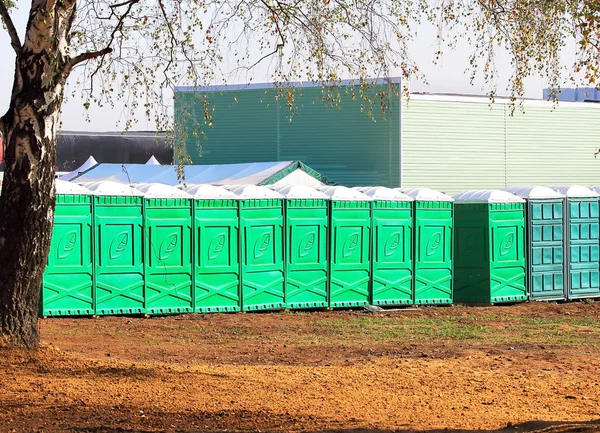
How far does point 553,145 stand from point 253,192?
17056mm

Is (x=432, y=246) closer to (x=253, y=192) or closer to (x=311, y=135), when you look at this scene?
(x=253, y=192)

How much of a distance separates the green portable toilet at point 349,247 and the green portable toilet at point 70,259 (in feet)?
14.4

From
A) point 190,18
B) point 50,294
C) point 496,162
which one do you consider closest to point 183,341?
point 50,294

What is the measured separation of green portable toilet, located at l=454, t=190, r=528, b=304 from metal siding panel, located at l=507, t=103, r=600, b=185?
37.6 feet

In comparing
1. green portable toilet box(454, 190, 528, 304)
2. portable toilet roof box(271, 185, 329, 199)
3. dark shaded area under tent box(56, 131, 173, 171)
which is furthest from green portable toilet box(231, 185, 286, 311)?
dark shaded area under tent box(56, 131, 173, 171)

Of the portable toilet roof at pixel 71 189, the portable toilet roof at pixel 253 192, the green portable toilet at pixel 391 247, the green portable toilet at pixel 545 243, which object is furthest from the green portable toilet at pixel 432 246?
the portable toilet roof at pixel 71 189

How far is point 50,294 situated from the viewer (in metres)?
15.7

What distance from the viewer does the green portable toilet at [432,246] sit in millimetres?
19203

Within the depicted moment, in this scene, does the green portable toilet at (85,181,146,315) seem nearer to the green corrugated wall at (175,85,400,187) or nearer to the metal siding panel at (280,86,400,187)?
the green corrugated wall at (175,85,400,187)

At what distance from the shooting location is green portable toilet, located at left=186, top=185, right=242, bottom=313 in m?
17.0

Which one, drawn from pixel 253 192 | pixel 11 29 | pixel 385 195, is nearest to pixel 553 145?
pixel 385 195

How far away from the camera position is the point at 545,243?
2039 centimetres

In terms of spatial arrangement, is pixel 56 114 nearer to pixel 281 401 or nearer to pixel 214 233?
pixel 281 401

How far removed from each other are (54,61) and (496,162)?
2283cm
